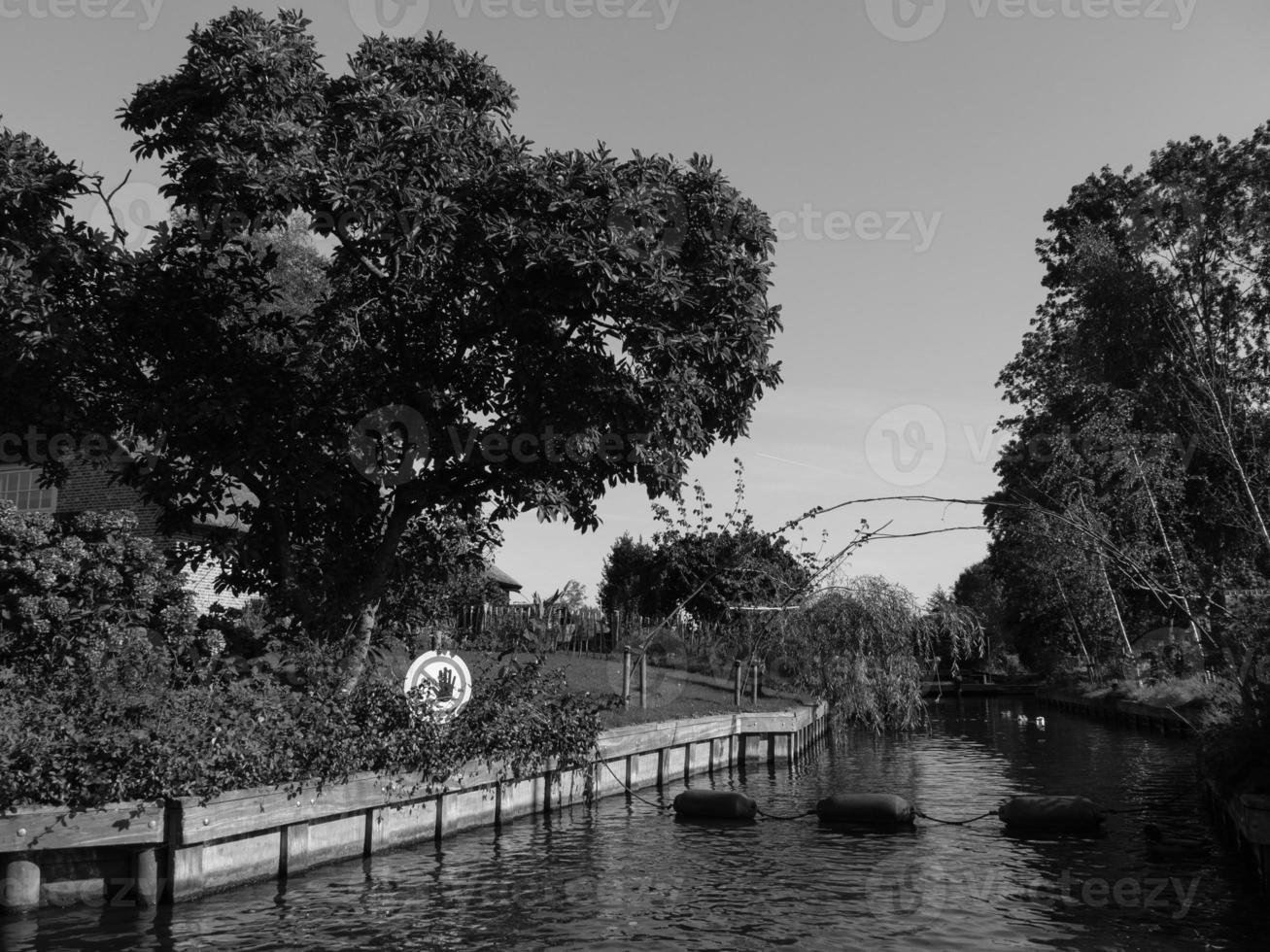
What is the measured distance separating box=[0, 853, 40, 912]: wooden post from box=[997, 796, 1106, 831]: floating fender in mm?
13297

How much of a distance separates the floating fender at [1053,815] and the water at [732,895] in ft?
1.10

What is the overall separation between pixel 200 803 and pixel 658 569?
4260 cm

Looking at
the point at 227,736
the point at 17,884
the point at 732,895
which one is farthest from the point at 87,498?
the point at 732,895

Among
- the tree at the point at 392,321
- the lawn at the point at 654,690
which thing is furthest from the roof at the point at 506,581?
the tree at the point at 392,321

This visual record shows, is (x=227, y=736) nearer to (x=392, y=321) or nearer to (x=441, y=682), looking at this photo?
(x=441, y=682)

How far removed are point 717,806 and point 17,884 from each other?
421 inches

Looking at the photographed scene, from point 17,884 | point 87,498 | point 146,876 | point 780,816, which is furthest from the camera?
point 87,498

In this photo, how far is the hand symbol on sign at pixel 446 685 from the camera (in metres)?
16.4

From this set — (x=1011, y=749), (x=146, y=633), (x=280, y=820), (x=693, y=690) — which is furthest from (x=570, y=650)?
(x=280, y=820)

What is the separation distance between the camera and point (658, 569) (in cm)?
5428

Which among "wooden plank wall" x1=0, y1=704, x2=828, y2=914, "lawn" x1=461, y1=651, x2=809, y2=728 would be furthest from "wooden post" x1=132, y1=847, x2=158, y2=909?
"lawn" x1=461, y1=651, x2=809, y2=728

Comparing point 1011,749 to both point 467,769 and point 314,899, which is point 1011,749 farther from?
point 314,899

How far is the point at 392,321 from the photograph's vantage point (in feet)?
67.7

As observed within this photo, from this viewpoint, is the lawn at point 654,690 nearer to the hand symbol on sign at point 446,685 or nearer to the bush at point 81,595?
the hand symbol on sign at point 446,685
